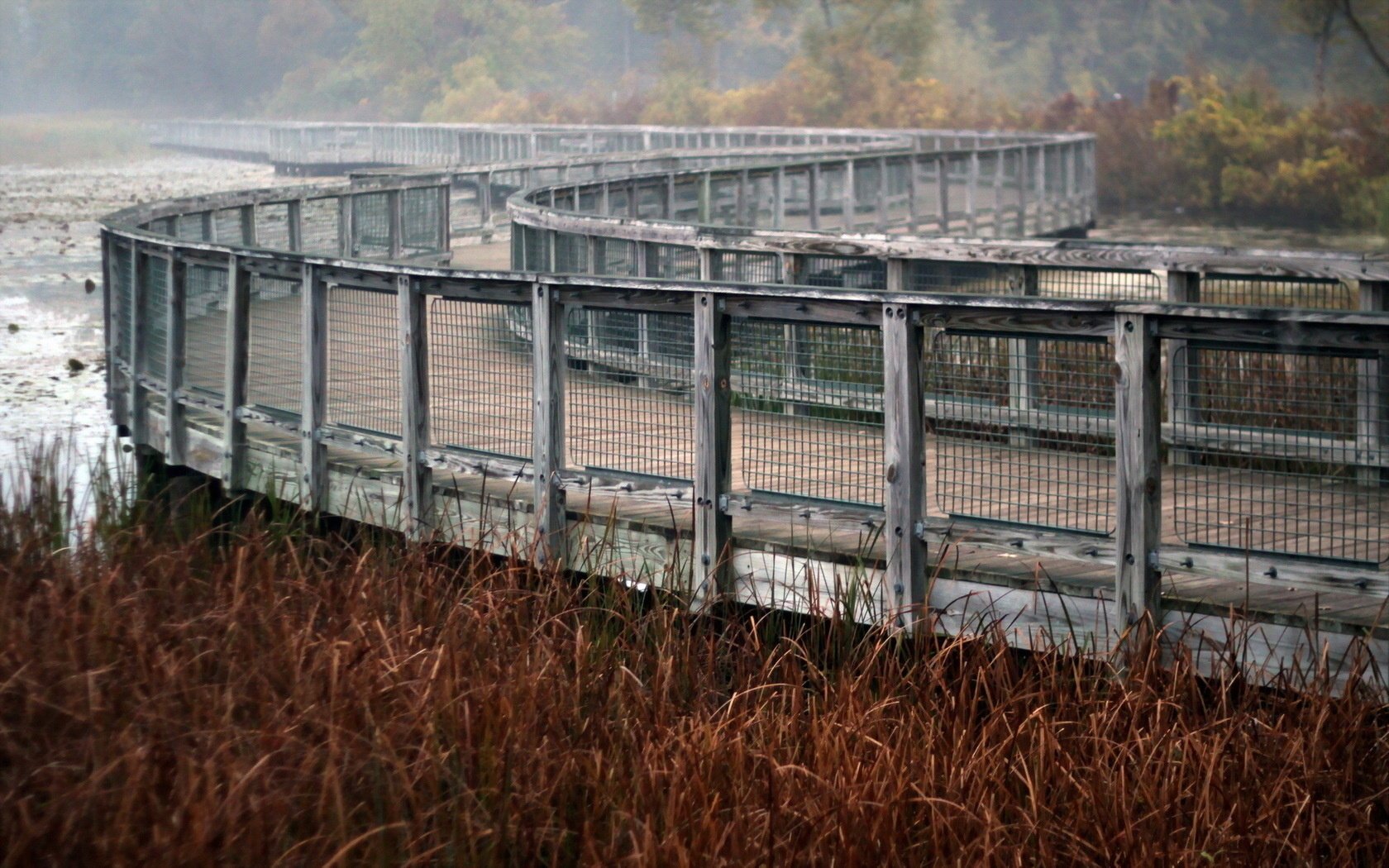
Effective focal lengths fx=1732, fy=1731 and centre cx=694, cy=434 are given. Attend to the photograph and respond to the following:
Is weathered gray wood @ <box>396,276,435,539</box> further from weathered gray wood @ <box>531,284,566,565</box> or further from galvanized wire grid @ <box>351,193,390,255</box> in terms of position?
galvanized wire grid @ <box>351,193,390,255</box>

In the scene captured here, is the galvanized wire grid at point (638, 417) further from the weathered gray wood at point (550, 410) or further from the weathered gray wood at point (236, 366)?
the weathered gray wood at point (236, 366)

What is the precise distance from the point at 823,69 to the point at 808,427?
4679 cm

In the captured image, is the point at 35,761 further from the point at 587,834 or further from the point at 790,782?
the point at 790,782

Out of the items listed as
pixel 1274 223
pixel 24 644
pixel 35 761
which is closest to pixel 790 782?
pixel 35 761

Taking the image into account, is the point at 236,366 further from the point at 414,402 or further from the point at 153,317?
the point at 153,317

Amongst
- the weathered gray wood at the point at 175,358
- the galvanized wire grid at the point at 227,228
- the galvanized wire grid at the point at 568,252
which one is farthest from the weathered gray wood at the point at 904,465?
the galvanized wire grid at the point at 227,228

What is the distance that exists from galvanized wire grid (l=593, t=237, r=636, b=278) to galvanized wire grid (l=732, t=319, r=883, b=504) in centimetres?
286

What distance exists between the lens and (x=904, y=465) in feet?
18.9

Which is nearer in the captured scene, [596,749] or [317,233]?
[596,749]

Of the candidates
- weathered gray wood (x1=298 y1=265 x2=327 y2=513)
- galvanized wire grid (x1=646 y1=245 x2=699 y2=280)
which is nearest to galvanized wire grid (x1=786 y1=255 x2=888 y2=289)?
galvanized wire grid (x1=646 y1=245 x2=699 y2=280)

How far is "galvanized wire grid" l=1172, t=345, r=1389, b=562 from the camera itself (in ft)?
17.8

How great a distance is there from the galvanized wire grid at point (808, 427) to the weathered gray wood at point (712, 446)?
0.31ft

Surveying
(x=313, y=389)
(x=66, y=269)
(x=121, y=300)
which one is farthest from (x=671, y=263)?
(x=66, y=269)

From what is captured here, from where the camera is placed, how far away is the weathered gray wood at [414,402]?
716cm
